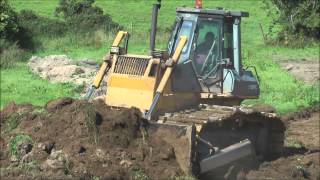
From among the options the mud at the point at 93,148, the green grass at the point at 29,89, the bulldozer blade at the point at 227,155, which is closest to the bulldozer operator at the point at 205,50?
the bulldozer blade at the point at 227,155

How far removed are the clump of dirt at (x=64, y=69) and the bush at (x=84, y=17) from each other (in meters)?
9.37

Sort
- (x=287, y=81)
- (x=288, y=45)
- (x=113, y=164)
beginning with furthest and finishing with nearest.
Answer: (x=288, y=45) < (x=287, y=81) < (x=113, y=164)

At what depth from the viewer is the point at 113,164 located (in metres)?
11.5

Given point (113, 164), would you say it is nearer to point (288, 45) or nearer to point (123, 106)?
point (123, 106)

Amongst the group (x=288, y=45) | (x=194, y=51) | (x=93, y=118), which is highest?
(x=194, y=51)

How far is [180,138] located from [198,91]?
6.71 ft

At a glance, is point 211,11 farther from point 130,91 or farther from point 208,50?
point 130,91

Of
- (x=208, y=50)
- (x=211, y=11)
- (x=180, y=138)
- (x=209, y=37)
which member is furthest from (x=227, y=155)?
(x=211, y=11)

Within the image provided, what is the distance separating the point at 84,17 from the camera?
37.9 metres

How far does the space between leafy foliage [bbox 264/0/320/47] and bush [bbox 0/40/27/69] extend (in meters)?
13.9

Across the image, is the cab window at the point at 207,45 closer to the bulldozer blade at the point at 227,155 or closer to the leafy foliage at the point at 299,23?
the bulldozer blade at the point at 227,155

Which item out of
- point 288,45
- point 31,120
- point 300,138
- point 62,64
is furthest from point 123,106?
point 288,45

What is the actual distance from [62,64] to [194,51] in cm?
1248

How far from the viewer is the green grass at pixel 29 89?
819 inches
